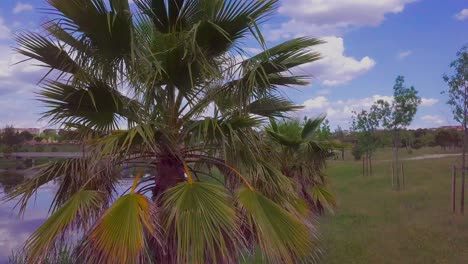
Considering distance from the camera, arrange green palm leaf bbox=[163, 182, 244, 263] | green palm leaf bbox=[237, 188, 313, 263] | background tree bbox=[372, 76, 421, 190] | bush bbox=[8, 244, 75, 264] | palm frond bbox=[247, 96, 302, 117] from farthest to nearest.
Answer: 1. background tree bbox=[372, 76, 421, 190]
2. palm frond bbox=[247, 96, 302, 117]
3. bush bbox=[8, 244, 75, 264]
4. green palm leaf bbox=[237, 188, 313, 263]
5. green palm leaf bbox=[163, 182, 244, 263]

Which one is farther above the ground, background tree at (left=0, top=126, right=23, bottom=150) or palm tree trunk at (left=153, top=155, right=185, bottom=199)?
background tree at (left=0, top=126, right=23, bottom=150)

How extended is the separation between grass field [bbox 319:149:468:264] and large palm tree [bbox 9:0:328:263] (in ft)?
14.2

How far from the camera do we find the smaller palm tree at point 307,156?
37.6 feet

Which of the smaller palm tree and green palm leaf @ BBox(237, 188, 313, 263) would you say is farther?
the smaller palm tree

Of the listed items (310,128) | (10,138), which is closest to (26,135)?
(10,138)

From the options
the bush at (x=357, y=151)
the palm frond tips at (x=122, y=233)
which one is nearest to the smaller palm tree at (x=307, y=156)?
the palm frond tips at (x=122, y=233)

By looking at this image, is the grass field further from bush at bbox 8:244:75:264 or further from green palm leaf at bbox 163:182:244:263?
green palm leaf at bbox 163:182:244:263

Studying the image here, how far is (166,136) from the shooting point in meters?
4.83

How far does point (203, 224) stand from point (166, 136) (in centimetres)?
108

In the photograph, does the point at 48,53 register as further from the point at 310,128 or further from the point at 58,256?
the point at 310,128

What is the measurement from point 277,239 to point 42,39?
115 inches

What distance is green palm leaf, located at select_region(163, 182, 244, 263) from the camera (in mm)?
4082

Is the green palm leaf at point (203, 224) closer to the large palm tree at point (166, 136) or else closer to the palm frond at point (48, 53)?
the large palm tree at point (166, 136)

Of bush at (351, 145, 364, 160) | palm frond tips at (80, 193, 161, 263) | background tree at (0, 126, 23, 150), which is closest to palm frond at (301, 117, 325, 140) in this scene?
palm frond tips at (80, 193, 161, 263)
